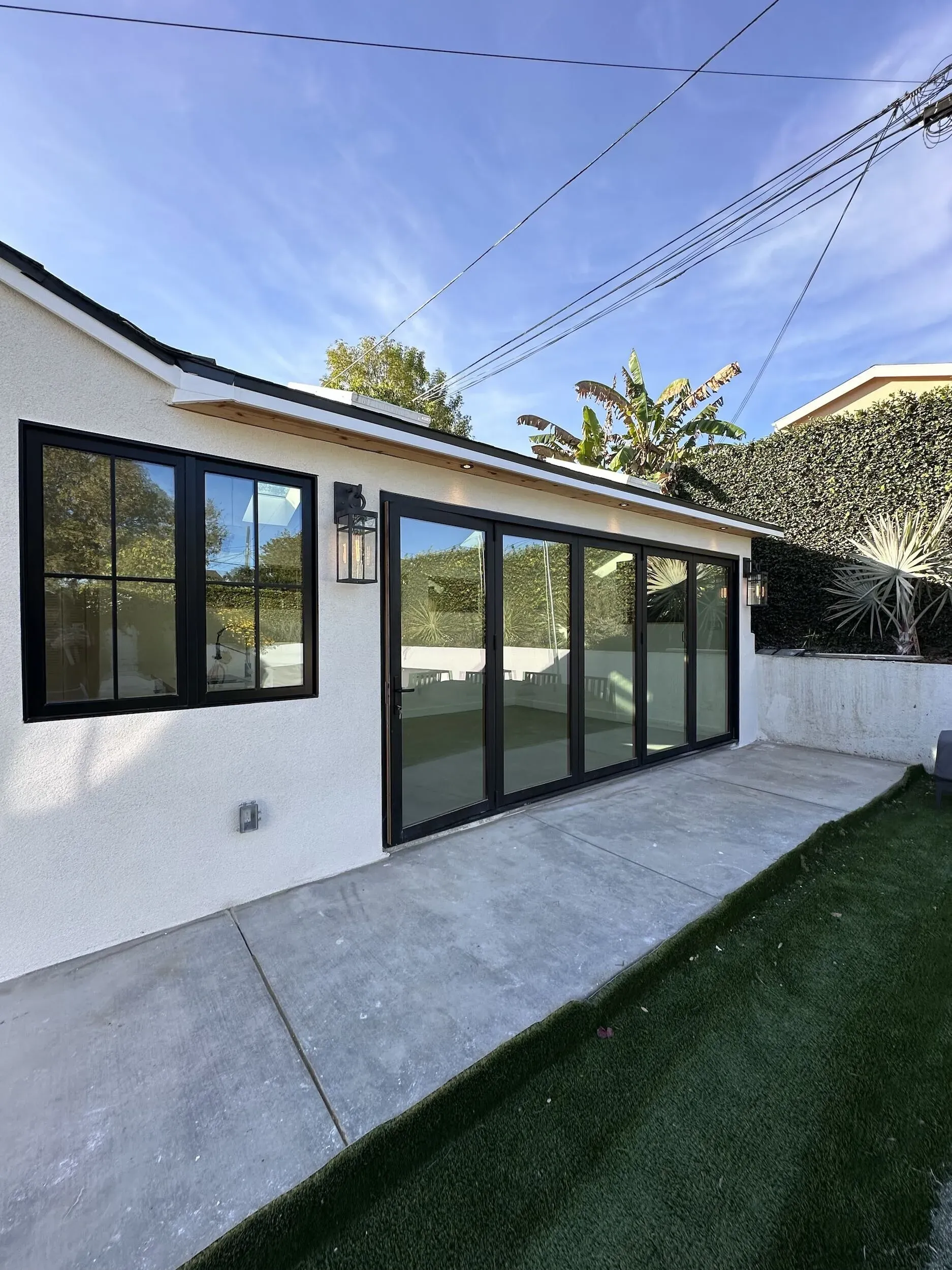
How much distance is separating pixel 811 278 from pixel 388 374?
10820 mm

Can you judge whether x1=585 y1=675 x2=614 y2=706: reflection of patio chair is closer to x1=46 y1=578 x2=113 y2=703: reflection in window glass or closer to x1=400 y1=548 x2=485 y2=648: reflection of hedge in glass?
x1=400 y1=548 x2=485 y2=648: reflection of hedge in glass

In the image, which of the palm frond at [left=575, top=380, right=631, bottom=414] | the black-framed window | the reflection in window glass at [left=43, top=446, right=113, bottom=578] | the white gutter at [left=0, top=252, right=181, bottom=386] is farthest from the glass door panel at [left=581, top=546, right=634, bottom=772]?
the palm frond at [left=575, top=380, right=631, bottom=414]

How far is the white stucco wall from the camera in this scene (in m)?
2.60

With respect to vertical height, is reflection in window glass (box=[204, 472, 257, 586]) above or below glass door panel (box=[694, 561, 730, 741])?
above

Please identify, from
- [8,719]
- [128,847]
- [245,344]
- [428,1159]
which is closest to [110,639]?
[8,719]

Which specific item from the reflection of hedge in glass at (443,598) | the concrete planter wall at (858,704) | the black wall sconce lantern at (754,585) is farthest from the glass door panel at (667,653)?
the reflection of hedge in glass at (443,598)

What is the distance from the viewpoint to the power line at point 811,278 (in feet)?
20.3

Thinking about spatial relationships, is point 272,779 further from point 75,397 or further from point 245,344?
point 245,344

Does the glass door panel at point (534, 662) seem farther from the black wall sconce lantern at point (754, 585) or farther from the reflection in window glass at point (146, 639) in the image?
the black wall sconce lantern at point (754, 585)

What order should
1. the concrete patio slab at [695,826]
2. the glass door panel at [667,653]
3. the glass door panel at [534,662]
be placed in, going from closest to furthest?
the concrete patio slab at [695,826], the glass door panel at [534,662], the glass door panel at [667,653]

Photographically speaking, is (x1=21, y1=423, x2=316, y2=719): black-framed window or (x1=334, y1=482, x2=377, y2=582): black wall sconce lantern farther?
(x1=334, y1=482, x2=377, y2=582): black wall sconce lantern

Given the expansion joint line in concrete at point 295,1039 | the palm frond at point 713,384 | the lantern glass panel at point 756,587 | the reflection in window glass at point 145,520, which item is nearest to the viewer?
the expansion joint line in concrete at point 295,1039

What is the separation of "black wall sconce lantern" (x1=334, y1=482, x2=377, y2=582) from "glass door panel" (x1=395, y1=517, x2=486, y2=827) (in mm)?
422

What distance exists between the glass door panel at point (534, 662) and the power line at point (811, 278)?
620cm
